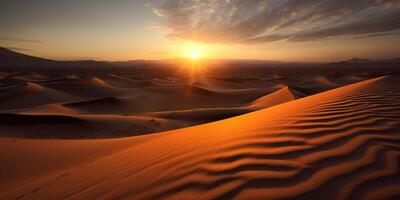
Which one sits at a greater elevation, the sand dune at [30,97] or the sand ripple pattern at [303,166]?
the sand ripple pattern at [303,166]

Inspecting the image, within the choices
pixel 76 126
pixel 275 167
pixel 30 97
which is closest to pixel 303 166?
pixel 275 167

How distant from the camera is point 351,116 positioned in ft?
11.2

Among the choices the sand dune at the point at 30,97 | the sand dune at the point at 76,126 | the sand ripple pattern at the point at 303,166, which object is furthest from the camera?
the sand dune at the point at 30,97

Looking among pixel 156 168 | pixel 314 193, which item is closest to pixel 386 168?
pixel 314 193

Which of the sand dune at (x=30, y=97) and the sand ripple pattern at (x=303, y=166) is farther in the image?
the sand dune at (x=30, y=97)

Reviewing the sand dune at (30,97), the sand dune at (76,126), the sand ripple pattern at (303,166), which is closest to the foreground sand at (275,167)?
the sand ripple pattern at (303,166)

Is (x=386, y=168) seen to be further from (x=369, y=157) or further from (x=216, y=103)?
(x=216, y=103)

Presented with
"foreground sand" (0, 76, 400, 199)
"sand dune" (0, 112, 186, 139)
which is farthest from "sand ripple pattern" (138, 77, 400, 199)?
"sand dune" (0, 112, 186, 139)

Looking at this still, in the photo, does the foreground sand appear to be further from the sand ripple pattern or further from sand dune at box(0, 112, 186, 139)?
sand dune at box(0, 112, 186, 139)

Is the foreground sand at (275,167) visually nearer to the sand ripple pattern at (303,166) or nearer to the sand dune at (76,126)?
the sand ripple pattern at (303,166)

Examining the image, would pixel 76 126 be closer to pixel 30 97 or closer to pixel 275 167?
pixel 275 167

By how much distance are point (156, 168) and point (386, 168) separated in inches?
79.8

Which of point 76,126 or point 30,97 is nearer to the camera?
point 76,126

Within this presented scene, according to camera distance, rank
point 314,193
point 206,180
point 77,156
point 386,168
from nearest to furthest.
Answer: point 314,193 → point 386,168 → point 206,180 → point 77,156
